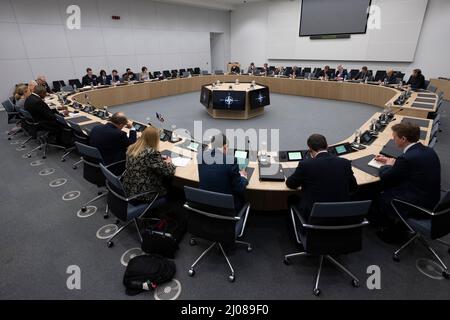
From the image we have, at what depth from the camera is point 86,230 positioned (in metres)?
2.93

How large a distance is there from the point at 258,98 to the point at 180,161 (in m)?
4.80

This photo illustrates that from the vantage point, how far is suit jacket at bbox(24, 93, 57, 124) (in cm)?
455

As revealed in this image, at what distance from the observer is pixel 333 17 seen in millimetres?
10570

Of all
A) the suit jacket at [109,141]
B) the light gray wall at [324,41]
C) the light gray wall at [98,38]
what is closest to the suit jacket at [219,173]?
the suit jacket at [109,141]

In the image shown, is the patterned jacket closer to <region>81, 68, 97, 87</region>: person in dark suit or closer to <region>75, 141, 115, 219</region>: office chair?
<region>75, 141, 115, 219</region>: office chair

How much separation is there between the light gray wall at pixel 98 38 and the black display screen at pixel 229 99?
6014 mm

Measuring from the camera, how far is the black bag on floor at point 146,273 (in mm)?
2166

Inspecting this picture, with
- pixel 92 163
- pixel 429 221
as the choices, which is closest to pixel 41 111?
pixel 92 163

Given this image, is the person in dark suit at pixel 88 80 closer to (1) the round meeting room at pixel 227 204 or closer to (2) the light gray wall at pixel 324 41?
(1) the round meeting room at pixel 227 204

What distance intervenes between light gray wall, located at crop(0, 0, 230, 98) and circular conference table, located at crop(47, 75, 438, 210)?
2334 mm

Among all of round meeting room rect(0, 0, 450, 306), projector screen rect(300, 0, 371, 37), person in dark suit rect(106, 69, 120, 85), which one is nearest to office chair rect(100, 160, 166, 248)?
round meeting room rect(0, 0, 450, 306)

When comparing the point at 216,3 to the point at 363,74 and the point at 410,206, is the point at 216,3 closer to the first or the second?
the point at 363,74
